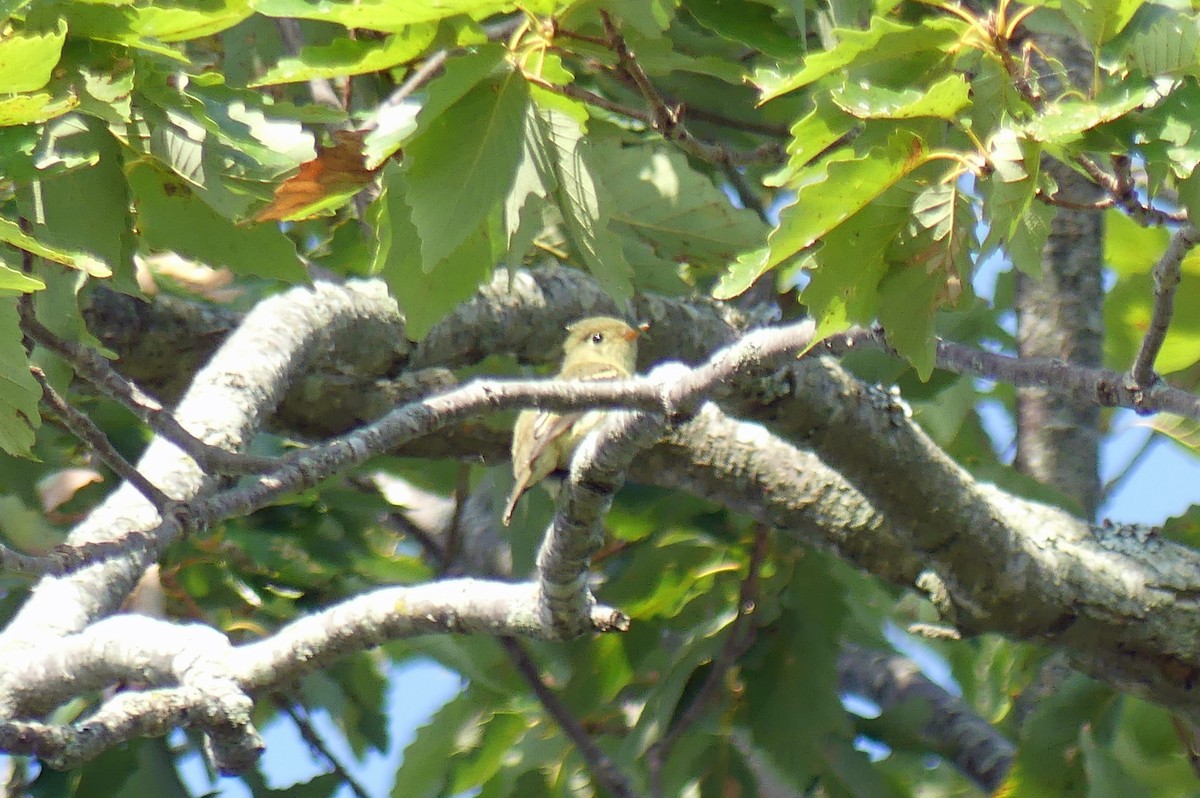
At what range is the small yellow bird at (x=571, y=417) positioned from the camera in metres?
3.62

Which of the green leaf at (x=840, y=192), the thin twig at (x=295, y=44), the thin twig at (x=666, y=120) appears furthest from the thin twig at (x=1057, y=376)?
the thin twig at (x=295, y=44)

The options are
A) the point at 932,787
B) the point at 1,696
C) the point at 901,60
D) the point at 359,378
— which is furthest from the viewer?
the point at 932,787

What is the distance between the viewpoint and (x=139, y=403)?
1916 mm

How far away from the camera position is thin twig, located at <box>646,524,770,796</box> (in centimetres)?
340

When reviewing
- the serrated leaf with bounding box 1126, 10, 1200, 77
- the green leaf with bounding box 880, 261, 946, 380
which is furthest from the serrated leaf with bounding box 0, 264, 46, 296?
the serrated leaf with bounding box 1126, 10, 1200, 77

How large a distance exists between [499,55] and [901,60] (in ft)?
1.82

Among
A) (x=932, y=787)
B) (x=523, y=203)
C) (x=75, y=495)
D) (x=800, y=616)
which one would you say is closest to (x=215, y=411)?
(x=523, y=203)

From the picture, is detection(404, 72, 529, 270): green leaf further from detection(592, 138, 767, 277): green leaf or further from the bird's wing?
the bird's wing

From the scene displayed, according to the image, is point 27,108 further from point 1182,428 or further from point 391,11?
point 1182,428

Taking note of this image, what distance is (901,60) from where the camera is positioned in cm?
174

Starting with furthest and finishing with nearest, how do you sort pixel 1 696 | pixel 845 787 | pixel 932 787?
pixel 932 787
pixel 845 787
pixel 1 696

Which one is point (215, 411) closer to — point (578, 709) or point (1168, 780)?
point (578, 709)

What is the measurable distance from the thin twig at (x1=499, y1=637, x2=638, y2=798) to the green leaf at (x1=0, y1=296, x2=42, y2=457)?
1567mm

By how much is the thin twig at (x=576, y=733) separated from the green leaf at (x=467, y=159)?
4.89ft
